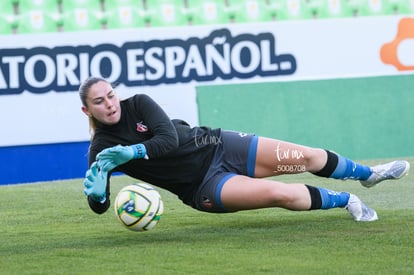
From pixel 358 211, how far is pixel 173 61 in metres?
6.71

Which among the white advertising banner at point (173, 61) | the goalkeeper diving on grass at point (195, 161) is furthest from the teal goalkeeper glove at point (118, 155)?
the white advertising banner at point (173, 61)

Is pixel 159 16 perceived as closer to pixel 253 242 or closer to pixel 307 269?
pixel 253 242

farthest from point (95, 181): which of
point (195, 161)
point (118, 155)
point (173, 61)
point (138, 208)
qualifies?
point (173, 61)

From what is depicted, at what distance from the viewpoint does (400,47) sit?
1495 cm

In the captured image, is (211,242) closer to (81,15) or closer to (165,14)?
(81,15)

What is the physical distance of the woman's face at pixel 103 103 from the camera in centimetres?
710

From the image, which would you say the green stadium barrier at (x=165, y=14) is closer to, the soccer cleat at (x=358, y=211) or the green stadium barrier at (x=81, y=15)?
the green stadium barrier at (x=81, y=15)

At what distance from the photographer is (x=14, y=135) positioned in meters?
13.3

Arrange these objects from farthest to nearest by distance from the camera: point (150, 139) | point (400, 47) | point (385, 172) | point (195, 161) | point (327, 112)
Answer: point (400, 47), point (327, 112), point (385, 172), point (195, 161), point (150, 139)

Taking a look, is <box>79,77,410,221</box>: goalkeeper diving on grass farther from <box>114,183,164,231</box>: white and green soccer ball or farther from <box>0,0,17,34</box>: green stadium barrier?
<box>0,0,17,34</box>: green stadium barrier

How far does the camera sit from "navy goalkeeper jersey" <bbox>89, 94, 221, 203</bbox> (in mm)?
7211

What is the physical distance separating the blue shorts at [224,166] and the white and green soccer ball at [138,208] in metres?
0.36

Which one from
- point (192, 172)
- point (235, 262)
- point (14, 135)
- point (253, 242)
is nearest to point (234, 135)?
point (192, 172)

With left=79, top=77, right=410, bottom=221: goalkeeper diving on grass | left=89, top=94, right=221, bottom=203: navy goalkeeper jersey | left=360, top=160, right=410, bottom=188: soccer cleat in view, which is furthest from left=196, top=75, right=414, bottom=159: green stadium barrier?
left=89, top=94, right=221, bottom=203: navy goalkeeper jersey
